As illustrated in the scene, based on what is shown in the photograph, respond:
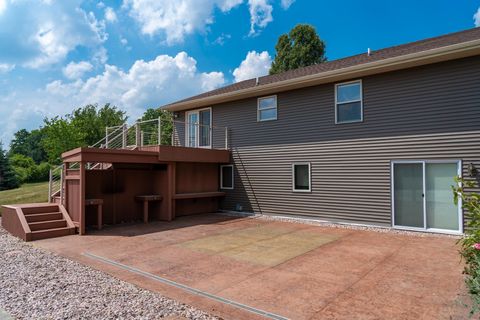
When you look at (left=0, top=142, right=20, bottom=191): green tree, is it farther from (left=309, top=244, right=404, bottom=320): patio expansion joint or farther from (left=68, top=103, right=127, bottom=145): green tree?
(left=309, top=244, right=404, bottom=320): patio expansion joint

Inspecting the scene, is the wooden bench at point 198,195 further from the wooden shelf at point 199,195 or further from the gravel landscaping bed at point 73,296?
the gravel landscaping bed at point 73,296

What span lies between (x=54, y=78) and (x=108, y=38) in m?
6.80

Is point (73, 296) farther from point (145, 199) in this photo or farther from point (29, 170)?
point (29, 170)

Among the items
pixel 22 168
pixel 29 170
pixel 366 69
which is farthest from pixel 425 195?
pixel 22 168

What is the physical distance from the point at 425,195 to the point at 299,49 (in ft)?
72.4

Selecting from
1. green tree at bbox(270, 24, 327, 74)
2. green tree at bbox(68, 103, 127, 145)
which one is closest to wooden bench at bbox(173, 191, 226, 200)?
green tree at bbox(270, 24, 327, 74)

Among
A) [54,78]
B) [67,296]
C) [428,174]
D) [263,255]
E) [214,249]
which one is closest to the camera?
[67,296]

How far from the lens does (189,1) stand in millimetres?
10352

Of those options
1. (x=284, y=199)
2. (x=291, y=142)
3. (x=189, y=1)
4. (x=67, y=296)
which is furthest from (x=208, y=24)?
(x=67, y=296)

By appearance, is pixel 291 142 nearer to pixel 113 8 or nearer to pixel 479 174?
pixel 479 174

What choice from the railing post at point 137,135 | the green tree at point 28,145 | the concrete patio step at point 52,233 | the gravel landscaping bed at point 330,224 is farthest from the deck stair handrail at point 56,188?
the green tree at point 28,145

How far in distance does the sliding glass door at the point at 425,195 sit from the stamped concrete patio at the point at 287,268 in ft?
1.78

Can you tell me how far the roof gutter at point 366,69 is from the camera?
7145mm

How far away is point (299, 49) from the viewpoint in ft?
88.8
